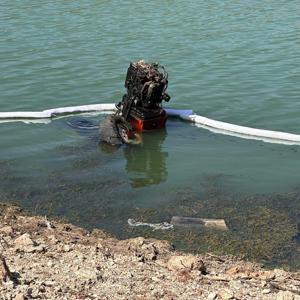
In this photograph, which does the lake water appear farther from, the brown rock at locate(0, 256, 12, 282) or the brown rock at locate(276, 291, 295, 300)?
the brown rock at locate(0, 256, 12, 282)

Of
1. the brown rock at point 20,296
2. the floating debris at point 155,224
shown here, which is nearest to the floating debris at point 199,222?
the floating debris at point 155,224

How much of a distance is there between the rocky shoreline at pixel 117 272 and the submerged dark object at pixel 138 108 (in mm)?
5701

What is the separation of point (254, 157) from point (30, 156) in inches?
198

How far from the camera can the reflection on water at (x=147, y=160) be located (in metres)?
13.4

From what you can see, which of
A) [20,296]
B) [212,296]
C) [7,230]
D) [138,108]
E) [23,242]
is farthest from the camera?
A: [138,108]

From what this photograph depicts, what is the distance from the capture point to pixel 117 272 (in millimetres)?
7844

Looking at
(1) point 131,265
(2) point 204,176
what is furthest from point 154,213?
(1) point 131,265

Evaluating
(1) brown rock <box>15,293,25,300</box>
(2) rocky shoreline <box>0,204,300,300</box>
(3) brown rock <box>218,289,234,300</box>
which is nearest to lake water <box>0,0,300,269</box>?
(2) rocky shoreline <box>0,204,300,300</box>

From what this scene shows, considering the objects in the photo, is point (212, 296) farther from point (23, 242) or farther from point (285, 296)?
point (23, 242)

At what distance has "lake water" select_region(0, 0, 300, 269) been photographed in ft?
37.3

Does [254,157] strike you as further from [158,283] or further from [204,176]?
[158,283]

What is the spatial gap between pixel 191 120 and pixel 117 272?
373 inches

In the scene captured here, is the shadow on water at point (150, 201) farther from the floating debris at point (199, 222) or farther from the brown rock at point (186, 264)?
the brown rock at point (186, 264)

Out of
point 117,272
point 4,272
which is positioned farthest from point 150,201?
point 4,272
